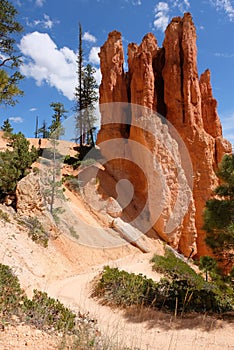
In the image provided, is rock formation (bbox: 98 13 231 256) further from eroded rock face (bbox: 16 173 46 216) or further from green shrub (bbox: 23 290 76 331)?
green shrub (bbox: 23 290 76 331)

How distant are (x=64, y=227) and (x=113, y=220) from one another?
396cm

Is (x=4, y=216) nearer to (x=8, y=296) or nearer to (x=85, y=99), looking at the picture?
(x=8, y=296)

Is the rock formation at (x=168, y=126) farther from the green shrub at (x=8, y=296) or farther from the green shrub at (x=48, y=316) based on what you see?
the green shrub at (x=48, y=316)

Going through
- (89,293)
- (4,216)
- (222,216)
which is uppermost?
(222,216)

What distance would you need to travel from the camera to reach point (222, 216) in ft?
25.9

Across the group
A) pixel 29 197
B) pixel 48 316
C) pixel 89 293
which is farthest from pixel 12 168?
pixel 48 316

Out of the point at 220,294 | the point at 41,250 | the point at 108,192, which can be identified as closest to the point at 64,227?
the point at 41,250

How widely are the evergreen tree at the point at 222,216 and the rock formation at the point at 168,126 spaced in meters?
10.7

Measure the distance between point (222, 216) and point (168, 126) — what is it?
47.6 ft

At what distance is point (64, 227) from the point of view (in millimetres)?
16359

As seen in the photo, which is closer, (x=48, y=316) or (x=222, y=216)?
(x=48, y=316)

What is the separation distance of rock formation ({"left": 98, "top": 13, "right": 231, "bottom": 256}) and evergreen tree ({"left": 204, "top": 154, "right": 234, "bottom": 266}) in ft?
35.0

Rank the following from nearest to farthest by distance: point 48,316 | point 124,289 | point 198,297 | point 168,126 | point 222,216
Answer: point 48,316 < point 222,216 < point 198,297 < point 124,289 < point 168,126

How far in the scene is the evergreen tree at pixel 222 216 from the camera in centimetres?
784
